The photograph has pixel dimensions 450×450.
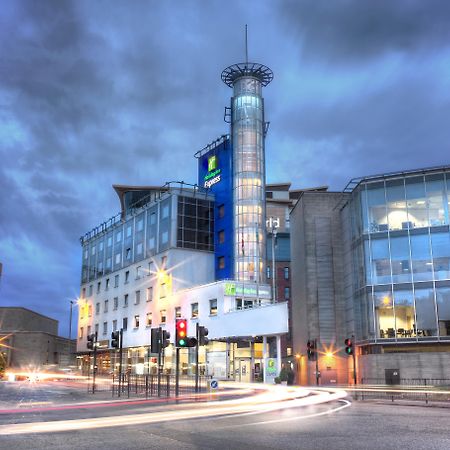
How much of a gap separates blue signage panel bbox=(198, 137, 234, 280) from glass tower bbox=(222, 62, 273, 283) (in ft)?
4.26

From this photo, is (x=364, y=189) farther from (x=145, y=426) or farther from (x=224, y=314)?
(x=145, y=426)

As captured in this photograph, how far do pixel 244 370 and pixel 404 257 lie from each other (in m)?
22.1

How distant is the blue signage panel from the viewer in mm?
75062

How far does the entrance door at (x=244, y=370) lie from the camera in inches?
2319

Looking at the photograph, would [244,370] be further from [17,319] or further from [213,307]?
[17,319]

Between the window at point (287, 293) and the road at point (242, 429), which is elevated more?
the window at point (287, 293)

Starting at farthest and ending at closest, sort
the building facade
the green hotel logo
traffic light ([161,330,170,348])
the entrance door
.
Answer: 1. the green hotel logo
2. the entrance door
3. the building facade
4. traffic light ([161,330,170,348])

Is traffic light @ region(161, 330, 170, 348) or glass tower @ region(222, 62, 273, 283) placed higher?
glass tower @ region(222, 62, 273, 283)

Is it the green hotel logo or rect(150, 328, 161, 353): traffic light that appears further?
the green hotel logo

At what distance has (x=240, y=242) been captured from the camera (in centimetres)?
7331

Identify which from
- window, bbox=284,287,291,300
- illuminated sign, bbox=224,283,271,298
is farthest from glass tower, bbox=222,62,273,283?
window, bbox=284,287,291,300

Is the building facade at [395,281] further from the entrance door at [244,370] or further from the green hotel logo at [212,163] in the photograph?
the green hotel logo at [212,163]

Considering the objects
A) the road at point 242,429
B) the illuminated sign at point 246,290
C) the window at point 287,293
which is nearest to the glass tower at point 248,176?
the illuminated sign at point 246,290

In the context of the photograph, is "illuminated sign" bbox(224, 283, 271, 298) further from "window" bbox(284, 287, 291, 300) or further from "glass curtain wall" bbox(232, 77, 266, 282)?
"window" bbox(284, 287, 291, 300)
